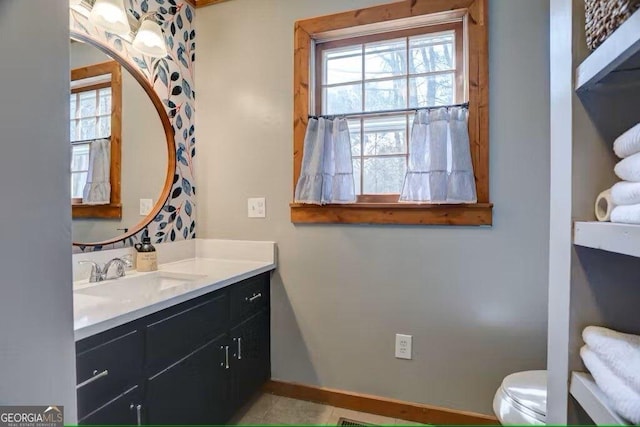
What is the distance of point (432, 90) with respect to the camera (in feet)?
5.53

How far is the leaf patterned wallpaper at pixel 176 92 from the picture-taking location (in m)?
1.75

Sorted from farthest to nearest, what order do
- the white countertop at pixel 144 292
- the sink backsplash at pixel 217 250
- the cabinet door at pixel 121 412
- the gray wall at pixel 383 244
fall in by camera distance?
1. the sink backsplash at pixel 217 250
2. the gray wall at pixel 383 244
3. the white countertop at pixel 144 292
4. the cabinet door at pixel 121 412

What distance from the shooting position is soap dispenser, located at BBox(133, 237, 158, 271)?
1.66 metres

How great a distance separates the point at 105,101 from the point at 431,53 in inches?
64.4

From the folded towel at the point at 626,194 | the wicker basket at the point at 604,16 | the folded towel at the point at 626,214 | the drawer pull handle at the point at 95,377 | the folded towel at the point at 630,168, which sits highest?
the wicker basket at the point at 604,16

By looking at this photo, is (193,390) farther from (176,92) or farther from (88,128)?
(176,92)

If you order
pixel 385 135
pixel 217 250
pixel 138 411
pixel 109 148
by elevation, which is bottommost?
pixel 138 411

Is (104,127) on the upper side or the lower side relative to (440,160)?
upper

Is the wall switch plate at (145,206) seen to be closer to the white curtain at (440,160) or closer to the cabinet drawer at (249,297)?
the cabinet drawer at (249,297)

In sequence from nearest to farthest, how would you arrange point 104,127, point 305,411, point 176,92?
point 104,127, point 305,411, point 176,92

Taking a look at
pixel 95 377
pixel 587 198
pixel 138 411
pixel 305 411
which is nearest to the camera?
pixel 587 198

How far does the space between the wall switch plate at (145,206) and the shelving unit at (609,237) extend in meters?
1.82

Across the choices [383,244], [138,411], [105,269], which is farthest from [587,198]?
[105,269]

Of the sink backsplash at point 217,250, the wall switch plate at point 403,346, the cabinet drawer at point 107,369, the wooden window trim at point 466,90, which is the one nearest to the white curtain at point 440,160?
the wooden window trim at point 466,90
